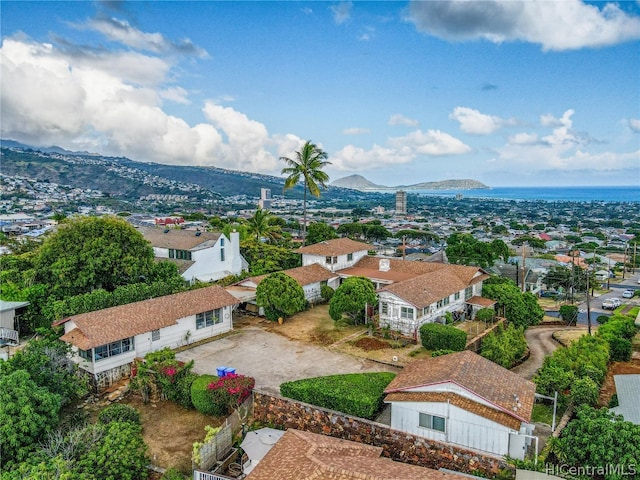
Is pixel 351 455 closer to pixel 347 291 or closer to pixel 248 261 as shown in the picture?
pixel 347 291

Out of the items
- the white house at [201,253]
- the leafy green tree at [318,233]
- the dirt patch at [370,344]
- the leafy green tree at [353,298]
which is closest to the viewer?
the dirt patch at [370,344]

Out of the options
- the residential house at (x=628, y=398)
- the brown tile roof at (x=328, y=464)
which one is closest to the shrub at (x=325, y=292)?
the residential house at (x=628, y=398)

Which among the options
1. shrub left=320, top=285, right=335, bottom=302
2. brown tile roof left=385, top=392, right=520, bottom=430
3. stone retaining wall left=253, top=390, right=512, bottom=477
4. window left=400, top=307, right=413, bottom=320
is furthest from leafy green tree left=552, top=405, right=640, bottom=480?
shrub left=320, top=285, right=335, bottom=302

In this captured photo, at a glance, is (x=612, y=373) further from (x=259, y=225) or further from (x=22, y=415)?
(x=259, y=225)

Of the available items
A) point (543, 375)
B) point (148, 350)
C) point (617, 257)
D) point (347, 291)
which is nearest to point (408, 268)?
point (347, 291)

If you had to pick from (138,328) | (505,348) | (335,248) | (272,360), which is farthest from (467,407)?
(335,248)

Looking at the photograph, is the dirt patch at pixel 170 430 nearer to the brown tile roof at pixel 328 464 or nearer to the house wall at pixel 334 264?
the brown tile roof at pixel 328 464
